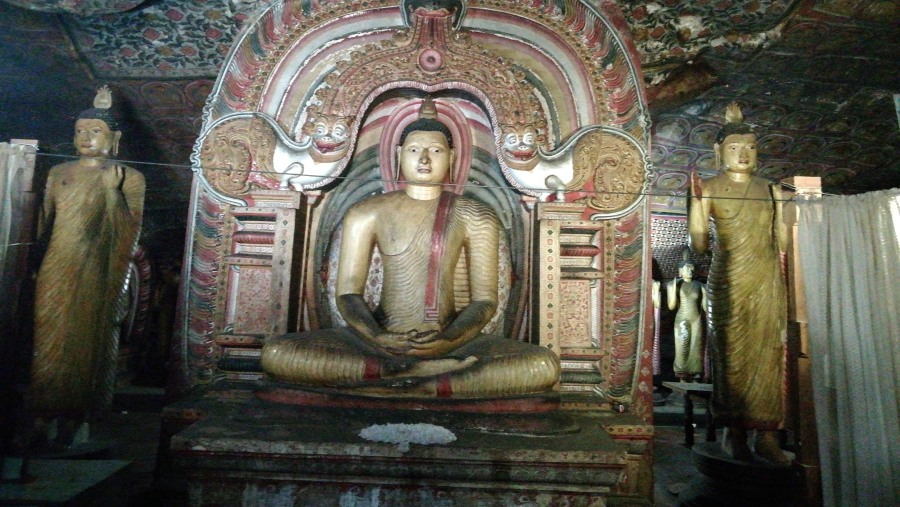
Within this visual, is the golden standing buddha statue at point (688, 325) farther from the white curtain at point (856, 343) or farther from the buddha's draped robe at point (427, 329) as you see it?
the buddha's draped robe at point (427, 329)

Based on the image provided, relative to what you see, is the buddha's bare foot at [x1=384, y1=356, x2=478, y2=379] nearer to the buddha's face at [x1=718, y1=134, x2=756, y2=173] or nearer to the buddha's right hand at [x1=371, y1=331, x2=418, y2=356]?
the buddha's right hand at [x1=371, y1=331, x2=418, y2=356]

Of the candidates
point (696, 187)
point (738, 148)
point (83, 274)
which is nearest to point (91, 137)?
point (83, 274)

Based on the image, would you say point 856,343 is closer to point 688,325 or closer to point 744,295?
point 744,295

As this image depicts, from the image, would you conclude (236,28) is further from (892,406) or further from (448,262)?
(892,406)

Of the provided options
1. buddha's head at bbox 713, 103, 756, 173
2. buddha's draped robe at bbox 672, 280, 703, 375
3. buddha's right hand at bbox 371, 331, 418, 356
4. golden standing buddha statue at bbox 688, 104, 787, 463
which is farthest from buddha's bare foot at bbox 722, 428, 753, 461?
buddha's draped robe at bbox 672, 280, 703, 375

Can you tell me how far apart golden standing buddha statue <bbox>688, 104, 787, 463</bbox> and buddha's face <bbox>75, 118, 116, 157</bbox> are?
4745 mm

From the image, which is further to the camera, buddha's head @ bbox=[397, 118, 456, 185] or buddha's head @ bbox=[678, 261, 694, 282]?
buddha's head @ bbox=[678, 261, 694, 282]

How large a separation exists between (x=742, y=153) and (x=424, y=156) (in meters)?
2.59

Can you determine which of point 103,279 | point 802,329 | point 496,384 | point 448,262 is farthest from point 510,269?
point 103,279

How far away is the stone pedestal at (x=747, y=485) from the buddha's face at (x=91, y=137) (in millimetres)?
5356

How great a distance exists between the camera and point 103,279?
162 inches

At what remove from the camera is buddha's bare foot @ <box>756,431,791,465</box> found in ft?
12.8

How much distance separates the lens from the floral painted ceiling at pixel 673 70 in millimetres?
5273

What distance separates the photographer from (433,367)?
11.3 ft
